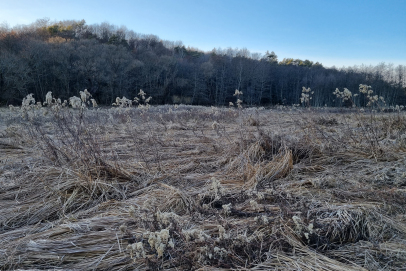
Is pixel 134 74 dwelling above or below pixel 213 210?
above

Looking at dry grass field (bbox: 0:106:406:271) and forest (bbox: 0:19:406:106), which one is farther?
forest (bbox: 0:19:406:106)

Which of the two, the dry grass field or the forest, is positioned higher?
the forest

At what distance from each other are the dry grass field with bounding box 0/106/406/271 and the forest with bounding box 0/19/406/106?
12.7 meters

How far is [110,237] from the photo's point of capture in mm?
1857

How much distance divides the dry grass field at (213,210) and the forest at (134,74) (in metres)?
12.7

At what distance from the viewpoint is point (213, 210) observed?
7.11 feet

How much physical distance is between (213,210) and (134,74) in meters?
34.6

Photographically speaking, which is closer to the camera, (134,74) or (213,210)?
(213,210)

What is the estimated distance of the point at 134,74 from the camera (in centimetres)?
3409

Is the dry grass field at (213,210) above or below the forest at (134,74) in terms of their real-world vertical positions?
below

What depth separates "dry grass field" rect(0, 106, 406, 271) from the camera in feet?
5.20

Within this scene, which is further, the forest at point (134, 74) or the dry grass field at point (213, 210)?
the forest at point (134, 74)

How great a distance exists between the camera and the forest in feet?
86.4

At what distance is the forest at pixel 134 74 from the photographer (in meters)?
26.3
